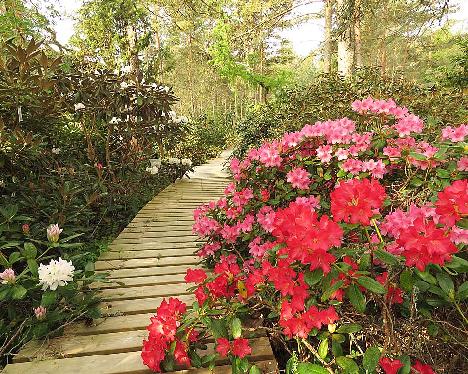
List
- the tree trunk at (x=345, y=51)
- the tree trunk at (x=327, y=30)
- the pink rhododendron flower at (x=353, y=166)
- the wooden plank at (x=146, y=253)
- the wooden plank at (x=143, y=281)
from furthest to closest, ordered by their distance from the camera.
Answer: the tree trunk at (x=327, y=30)
the tree trunk at (x=345, y=51)
the wooden plank at (x=146, y=253)
the wooden plank at (x=143, y=281)
the pink rhododendron flower at (x=353, y=166)

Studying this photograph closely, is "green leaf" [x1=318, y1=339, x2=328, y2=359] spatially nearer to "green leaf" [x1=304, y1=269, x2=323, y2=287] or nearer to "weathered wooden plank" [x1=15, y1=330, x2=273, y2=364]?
"green leaf" [x1=304, y1=269, x2=323, y2=287]

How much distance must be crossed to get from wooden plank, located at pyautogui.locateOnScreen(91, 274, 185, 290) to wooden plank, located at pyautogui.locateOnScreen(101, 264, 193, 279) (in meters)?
0.05

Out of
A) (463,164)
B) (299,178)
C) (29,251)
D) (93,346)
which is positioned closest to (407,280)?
(463,164)

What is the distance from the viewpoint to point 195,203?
17.0ft

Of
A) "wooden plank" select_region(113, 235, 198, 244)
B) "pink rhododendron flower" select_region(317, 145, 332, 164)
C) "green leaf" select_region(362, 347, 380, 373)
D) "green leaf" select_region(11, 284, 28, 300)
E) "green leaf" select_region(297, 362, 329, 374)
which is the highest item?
"pink rhododendron flower" select_region(317, 145, 332, 164)

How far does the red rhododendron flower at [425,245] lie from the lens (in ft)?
3.38

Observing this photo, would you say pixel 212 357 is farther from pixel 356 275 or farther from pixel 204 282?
pixel 356 275

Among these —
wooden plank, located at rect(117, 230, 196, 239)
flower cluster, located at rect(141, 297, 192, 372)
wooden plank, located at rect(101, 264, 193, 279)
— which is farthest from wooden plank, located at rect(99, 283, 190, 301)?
wooden plank, located at rect(117, 230, 196, 239)

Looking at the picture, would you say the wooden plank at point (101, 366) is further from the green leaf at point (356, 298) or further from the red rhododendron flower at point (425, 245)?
the red rhododendron flower at point (425, 245)

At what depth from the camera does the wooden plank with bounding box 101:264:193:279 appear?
2.68 meters

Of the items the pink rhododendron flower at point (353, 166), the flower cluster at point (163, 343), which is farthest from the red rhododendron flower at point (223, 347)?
the pink rhododendron flower at point (353, 166)

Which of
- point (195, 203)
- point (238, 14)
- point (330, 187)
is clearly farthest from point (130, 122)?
point (238, 14)

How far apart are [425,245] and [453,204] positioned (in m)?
0.16

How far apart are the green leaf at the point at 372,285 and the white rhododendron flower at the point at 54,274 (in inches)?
58.0
